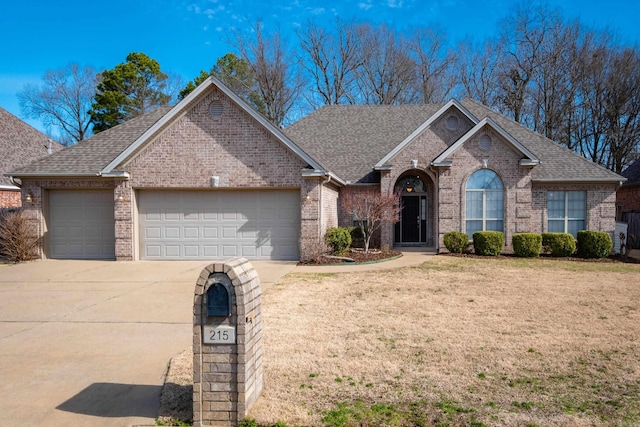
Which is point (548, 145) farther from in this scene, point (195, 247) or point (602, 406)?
point (602, 406)

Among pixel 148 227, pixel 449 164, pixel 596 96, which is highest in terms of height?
pixel 596 96

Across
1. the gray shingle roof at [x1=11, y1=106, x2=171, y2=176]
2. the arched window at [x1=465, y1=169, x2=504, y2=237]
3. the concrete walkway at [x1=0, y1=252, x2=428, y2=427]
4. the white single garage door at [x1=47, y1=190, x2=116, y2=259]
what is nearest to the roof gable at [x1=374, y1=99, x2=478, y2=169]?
the arched window at [x1=465, y1=169, x2=504, y2=237]

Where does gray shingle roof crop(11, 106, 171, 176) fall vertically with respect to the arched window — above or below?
above

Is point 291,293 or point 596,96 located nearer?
point 291,293

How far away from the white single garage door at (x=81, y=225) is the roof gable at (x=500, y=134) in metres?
12.2

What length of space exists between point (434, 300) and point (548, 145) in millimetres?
13683

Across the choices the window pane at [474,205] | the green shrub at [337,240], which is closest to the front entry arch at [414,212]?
the window pane at [474,205]

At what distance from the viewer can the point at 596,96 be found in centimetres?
3219

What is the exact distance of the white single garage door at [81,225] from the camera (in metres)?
15.2

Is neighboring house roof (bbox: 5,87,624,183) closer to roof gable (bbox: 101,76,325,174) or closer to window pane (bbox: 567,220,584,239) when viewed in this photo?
roof gable (bbox: 101,76,325,174)

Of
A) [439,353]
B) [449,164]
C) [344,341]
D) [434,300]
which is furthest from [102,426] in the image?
[449,164]

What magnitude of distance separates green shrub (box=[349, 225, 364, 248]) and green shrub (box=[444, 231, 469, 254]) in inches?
132

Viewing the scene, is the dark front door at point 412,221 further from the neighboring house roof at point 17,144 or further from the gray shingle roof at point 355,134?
the neighboring house roof at point 17,144

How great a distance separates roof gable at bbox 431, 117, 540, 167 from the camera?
635 inches
